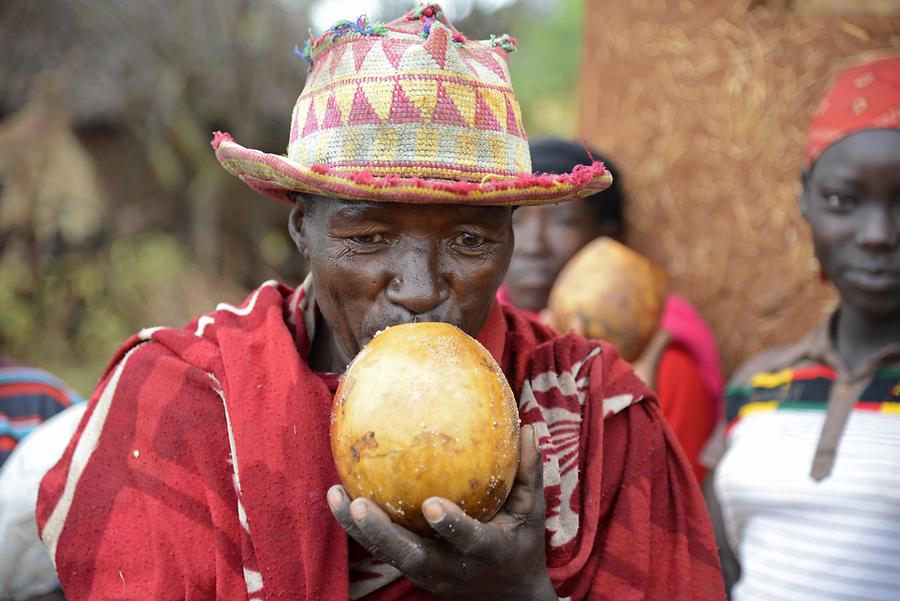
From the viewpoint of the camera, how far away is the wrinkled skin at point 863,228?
292 cm

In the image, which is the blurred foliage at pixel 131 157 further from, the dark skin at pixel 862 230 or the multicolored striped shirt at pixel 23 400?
the dark skin at pixel 862 230

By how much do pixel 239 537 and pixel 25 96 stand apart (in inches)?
247

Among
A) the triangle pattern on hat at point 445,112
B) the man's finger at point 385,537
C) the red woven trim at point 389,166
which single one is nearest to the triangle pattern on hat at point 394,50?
the triangle pattern on hat at point 445,112

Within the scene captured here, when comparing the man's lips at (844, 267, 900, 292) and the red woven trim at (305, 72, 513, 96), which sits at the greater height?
the red woven trim at (305, 72, 513, 96)

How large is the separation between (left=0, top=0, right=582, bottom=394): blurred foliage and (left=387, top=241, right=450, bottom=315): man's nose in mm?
5244

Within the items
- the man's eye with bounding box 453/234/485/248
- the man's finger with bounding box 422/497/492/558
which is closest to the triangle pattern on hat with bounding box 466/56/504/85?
the man's eye with bounding box 453/234/485/248

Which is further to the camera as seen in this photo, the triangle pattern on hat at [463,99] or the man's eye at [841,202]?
the man's eye at [841,202]

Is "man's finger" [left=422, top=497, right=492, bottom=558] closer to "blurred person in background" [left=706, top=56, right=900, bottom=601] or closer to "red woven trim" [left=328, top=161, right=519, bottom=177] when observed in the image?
"red woven trim" [left=328, top=161, right=519, bottom=177]

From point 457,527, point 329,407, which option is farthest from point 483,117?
point 457,527

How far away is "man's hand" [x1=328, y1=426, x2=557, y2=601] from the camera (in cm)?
158

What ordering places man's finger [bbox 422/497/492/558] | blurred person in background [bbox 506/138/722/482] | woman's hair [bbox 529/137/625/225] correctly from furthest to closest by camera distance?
woman's hair [bbox 529/137/625/225] < blurred person in background [bbox 506/138/722/482] < man's finger [bbox 422/497/492/558]

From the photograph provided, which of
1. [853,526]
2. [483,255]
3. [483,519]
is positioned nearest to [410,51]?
[483,255]

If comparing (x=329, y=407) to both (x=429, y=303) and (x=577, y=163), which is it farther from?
(x=577, y=163)

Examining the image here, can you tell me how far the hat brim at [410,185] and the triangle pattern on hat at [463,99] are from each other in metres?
0.14
